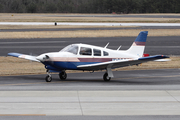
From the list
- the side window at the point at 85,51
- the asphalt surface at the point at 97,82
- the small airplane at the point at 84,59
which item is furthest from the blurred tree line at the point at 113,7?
the side window at the point at 85,51

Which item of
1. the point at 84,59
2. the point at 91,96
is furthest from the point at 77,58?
the point at 91,96

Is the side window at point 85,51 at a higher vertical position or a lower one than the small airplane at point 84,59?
higher

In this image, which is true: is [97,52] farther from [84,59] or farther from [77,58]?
[77,58]

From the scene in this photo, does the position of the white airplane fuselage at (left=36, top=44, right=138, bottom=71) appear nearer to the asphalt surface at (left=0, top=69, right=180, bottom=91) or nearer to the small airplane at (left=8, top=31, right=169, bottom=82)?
the small airplane at (left=8, top=31, right=169, bottom=82)

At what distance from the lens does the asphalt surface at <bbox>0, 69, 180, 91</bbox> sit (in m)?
15.5

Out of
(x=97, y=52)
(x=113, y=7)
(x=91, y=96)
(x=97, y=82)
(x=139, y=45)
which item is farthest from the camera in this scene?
(x=113, y=7)

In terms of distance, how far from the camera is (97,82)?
17.5m

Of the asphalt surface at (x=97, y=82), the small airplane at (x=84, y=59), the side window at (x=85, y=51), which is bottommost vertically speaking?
the asphalt surface at (x=97, y=82)

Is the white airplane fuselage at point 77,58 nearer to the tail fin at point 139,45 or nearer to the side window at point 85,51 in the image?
the side window at point 85,51

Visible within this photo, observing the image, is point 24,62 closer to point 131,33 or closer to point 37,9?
point 131,33

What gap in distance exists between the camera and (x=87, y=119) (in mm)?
9969

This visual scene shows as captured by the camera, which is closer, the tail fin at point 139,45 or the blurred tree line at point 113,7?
the tail fin at point 139,45

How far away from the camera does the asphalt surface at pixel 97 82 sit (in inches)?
610

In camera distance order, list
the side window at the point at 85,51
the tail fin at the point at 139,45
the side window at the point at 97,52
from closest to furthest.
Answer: the side window at the point at 85,51 → the side window at the point at 97,52 → the tail fin at the point at 139,45
